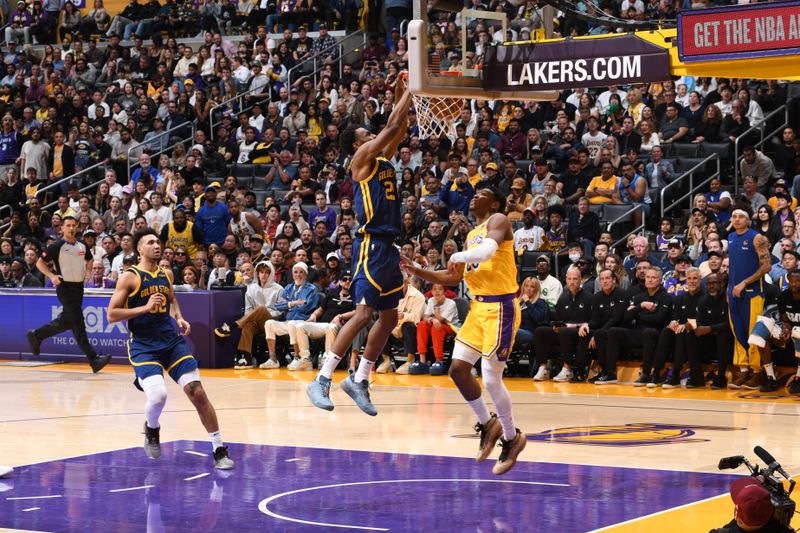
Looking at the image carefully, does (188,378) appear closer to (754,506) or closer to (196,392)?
(196,392)

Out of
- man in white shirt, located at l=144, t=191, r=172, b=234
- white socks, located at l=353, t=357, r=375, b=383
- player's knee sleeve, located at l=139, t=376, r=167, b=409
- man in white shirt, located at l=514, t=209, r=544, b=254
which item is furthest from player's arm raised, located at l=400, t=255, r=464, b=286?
man in white shirt, located at l=144, t=191, r=172, b=234

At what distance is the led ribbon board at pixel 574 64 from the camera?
1166 centimetres

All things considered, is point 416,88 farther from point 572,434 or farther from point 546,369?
point 546,369

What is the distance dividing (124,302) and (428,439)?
2950 millimetres

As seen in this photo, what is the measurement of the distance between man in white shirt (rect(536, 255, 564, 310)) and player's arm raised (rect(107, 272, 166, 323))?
281 inches

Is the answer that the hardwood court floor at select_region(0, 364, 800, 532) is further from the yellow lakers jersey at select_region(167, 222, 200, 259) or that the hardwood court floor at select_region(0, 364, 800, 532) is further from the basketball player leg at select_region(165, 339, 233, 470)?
the yellow lakers jersey at select_region(167, 222, 200, 259)

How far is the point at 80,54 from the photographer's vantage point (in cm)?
2661

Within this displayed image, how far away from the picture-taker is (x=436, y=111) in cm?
1110

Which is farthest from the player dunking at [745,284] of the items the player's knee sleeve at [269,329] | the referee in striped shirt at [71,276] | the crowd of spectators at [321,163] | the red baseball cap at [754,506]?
the red baseball cap at [754,506]

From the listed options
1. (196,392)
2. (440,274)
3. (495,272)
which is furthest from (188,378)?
(495,272)

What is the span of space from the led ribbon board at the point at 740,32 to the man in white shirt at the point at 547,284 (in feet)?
16.3

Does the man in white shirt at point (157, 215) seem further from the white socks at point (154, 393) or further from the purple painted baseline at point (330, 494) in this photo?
the white socks at point (154, 393)

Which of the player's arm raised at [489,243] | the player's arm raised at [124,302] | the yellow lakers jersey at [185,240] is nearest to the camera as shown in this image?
the player's arm raised at [489,243]

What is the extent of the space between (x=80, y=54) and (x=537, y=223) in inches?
517
